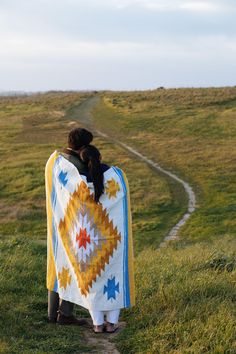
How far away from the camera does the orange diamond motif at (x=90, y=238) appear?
21.5 ft

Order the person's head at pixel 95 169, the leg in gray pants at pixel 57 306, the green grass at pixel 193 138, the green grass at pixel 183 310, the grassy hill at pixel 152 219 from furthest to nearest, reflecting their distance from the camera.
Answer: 1. the green grass at pixel 193 138
2. the leg in gray pants at pixel 57 306
3. the person's head at pixel 95 169
4. the grassy hill at pixel 152 219
5. the green grass at pixel 183 310

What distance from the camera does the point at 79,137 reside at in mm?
6594

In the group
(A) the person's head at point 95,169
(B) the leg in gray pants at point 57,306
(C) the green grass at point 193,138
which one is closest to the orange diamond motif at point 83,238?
(A) the person's head at point 95,169

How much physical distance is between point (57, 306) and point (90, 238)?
A: 105 centimetres

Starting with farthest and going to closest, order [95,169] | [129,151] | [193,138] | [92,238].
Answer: [193,138], [129,151], [92,238], [95,169]

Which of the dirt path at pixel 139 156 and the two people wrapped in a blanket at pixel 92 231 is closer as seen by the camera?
the two people wrapped in a blanket at pixel 92 231

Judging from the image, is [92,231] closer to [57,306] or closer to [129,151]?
[57,306]

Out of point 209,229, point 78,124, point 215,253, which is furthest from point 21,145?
point 215,253

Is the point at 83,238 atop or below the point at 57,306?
atop

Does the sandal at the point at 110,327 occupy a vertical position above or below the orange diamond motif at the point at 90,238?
below

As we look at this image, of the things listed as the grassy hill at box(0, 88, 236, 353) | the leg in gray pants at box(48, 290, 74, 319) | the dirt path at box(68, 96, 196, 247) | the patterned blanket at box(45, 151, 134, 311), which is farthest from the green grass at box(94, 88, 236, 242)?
the patterned blanket at box(45, 151, 134, 311)

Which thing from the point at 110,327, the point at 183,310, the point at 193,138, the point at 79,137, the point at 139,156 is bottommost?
the point at 139,156

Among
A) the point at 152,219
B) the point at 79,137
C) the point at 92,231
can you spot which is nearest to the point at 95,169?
the point at 79,137

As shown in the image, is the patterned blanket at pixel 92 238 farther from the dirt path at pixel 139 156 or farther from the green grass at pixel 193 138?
the green grass at pixel 193 138
